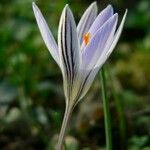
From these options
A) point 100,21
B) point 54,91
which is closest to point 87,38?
point 100,21

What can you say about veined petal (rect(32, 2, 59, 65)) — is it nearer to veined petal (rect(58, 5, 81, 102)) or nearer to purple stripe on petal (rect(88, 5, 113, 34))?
veined petal (rect(58, 5, 81, 102))

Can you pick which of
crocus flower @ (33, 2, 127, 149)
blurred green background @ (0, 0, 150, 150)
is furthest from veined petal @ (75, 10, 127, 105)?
blurred green background @ (0, 0, 150, 150)

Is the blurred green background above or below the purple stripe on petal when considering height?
→ below

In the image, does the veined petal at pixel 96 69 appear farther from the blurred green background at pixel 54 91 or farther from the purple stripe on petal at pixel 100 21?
the blurred green background at pixel 54 91

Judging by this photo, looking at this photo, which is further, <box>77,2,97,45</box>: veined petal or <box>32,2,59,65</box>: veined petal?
<box>77,2,97,45</box>: veined petal

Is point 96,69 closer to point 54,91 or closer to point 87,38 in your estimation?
point 87,38

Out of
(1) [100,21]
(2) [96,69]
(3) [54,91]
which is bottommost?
(3) [54,91]

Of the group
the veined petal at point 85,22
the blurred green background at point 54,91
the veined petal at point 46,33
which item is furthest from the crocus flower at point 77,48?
the blurred green background at point 54,91
